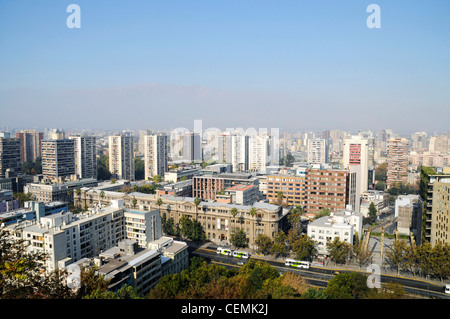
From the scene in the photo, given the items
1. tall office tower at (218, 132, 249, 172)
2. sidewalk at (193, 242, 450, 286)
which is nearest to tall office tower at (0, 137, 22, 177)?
tall office tower at (218, 132, 249, 172)

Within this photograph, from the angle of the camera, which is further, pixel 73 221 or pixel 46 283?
pixel 73 221

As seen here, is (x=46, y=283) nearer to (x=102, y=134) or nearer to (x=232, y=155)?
(x=232, y=155)

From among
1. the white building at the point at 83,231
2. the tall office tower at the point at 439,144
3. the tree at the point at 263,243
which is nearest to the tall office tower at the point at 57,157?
the white building at the point at 83,231

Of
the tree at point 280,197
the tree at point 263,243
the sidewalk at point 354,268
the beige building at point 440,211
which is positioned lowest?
the sidewalk at point 354,268

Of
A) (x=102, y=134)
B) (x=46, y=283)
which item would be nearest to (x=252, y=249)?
(x=46, y=283)

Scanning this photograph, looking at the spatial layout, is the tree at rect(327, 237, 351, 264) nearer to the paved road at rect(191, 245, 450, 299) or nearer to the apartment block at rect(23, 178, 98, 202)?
the paved road at rect(191, 245, 450, 299)

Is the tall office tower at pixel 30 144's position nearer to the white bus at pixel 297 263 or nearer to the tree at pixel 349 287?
the white bus at pixel 297 263
